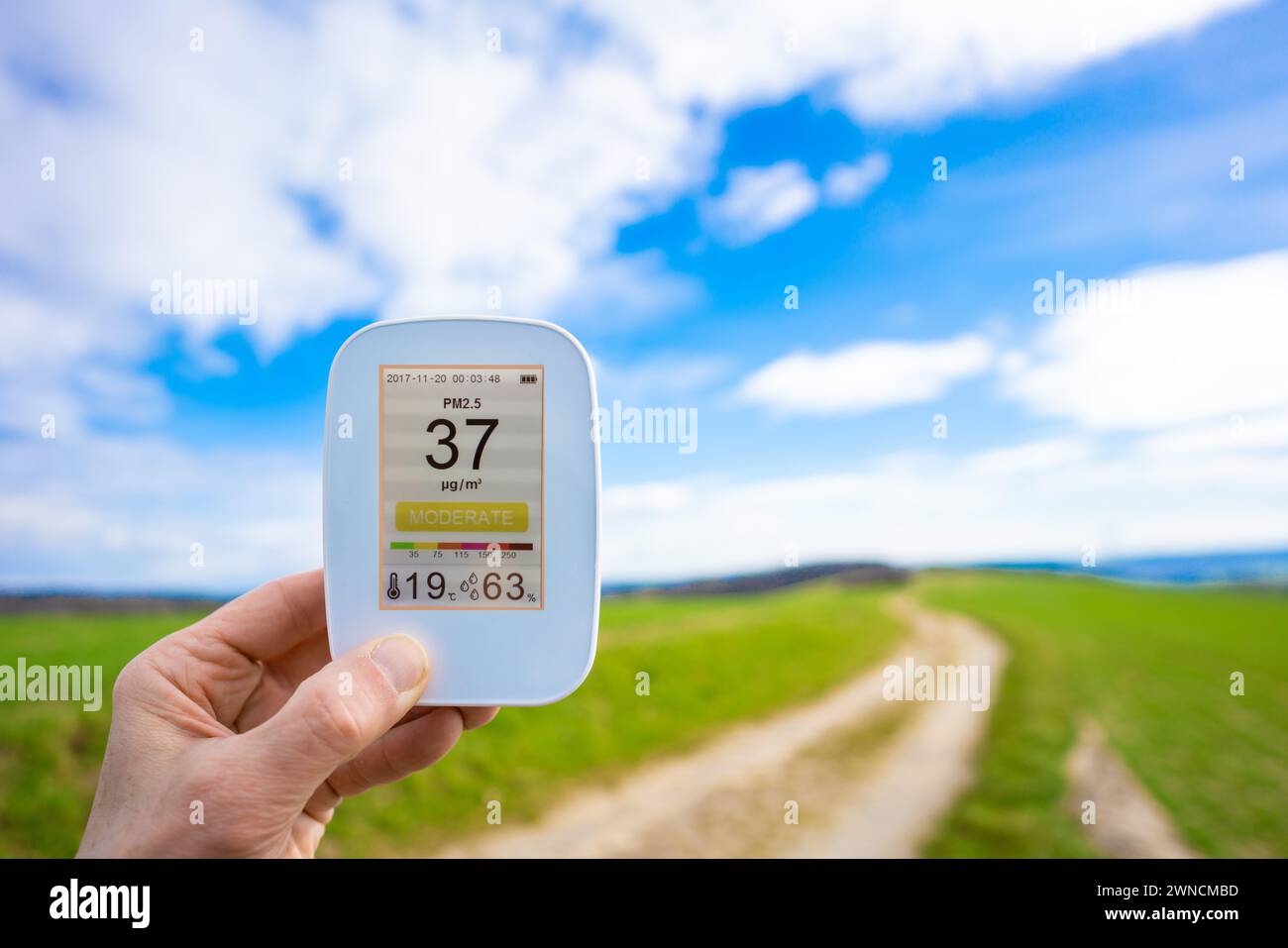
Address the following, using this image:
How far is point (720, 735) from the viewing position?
46.1ft

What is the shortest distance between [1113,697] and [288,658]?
22415 mm

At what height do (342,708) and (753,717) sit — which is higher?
(342,708)

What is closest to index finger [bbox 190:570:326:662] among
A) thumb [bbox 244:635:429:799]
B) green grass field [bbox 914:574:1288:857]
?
thumb [bbox 244:635:429:799]

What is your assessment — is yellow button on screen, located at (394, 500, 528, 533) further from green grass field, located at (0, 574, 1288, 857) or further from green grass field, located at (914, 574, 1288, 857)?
green grass field, located at (914, 574, 1288, 857)

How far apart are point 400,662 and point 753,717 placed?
1460cm

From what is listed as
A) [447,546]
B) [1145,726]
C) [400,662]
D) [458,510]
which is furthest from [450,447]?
[1145,726]

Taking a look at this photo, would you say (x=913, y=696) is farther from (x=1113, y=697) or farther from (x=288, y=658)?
(x=288, y=658)

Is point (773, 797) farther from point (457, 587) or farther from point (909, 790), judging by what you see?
point (457, 587)

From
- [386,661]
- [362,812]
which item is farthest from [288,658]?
[362,812]

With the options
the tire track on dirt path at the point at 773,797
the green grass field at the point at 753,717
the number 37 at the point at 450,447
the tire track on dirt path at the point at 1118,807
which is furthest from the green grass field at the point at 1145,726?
the number 37 at the point at 450,447

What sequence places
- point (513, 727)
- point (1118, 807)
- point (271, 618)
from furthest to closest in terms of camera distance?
point (513, 727), point (1118, 807), point (271, 618)

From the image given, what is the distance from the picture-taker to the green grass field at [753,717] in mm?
8031

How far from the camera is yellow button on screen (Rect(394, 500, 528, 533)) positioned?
215cm

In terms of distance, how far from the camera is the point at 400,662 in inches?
82.4
